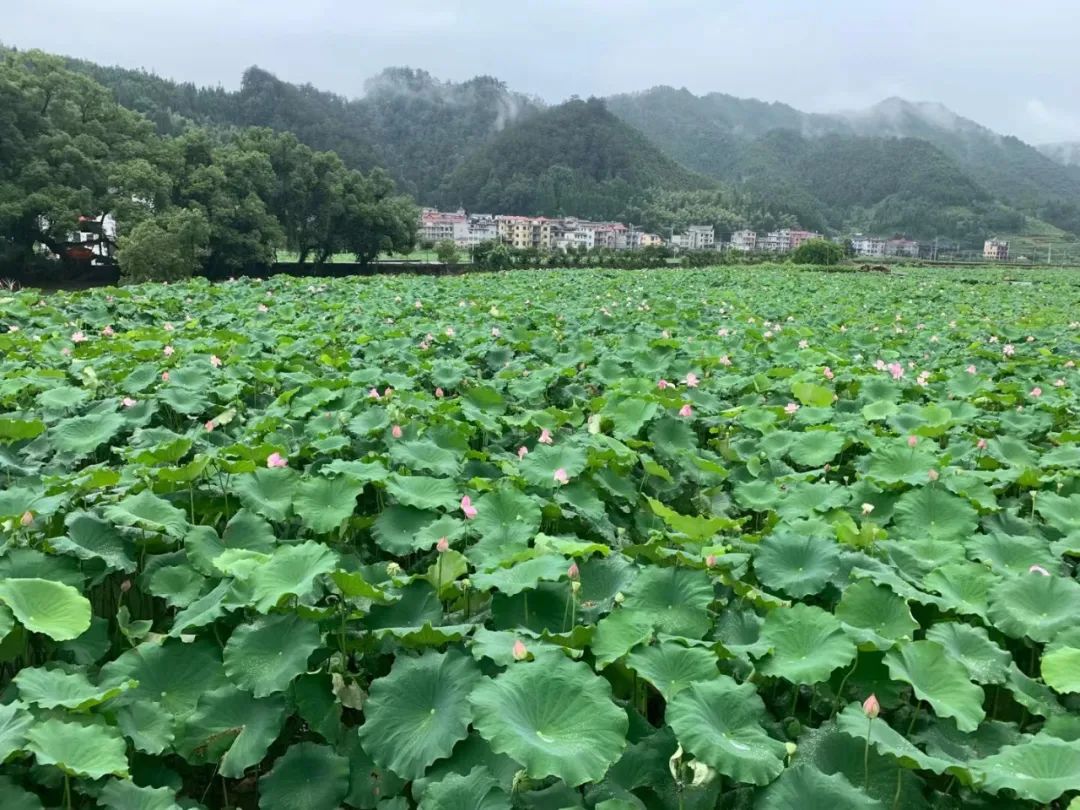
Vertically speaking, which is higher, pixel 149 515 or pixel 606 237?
pixel 606 237

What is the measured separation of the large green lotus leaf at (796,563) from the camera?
2145mm

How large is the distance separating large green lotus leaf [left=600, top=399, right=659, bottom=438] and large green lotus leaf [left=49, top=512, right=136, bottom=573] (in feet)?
6.81

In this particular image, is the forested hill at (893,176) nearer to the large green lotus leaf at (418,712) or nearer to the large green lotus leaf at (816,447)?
the large green lotus leaf at (816,447)

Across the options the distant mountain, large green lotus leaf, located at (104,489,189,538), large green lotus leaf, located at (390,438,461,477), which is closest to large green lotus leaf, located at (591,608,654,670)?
large green lotus leaf, located at (390,438,461,477)

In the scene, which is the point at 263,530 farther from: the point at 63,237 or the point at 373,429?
the point at 63,237

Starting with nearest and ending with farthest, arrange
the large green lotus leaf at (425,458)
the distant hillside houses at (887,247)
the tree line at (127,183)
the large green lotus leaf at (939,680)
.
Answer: the large green lotus leaf at (939,680), the large green lotus leaf at (425,458), the tree line at (127,183), the distant hillside houses at (887,247)

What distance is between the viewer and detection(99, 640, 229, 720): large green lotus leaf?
1811 mm

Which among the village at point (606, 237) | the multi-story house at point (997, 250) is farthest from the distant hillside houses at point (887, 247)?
the multi-story house at point (997, 250)

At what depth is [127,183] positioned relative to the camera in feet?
100

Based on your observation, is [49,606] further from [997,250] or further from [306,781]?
[997,250]

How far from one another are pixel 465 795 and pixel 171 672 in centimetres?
90

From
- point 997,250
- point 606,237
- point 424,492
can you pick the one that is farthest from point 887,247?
point 424,492

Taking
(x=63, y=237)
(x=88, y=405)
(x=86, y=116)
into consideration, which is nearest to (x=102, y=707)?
(x=88, y=405)

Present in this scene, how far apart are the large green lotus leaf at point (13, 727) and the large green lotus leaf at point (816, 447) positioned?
9.95ft
